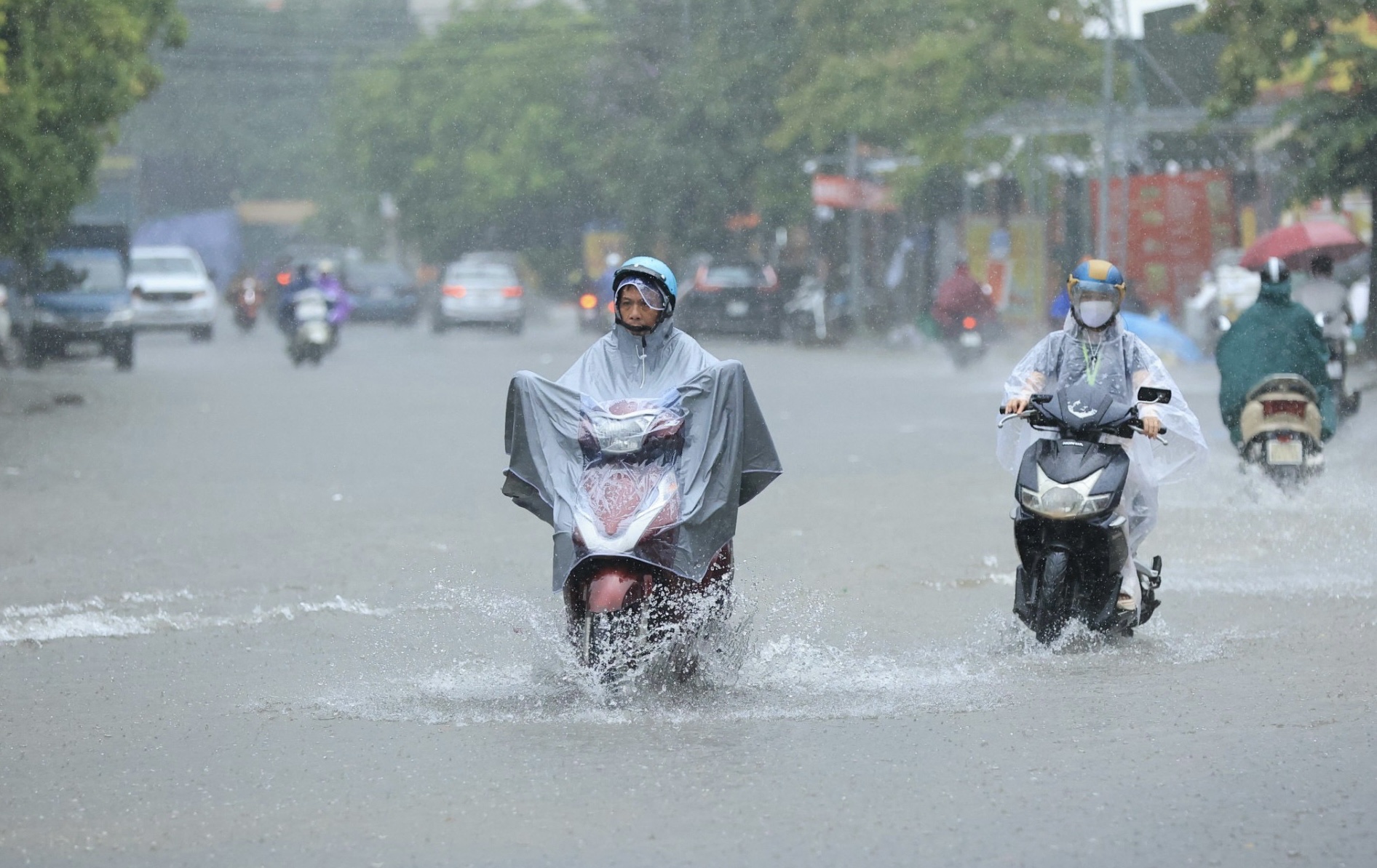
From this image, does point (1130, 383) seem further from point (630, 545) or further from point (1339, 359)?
point (1339, 359)

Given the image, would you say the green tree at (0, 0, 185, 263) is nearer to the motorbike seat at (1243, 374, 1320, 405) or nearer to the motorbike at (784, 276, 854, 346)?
the motorbike seat at (1243, 374, 1320, 405)

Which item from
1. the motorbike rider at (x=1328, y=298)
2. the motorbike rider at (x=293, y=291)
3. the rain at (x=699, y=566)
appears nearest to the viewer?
the rain at (x=699, y=566)

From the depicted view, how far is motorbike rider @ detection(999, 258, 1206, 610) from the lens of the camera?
764cm

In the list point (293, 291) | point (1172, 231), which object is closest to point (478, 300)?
point (293, 291)

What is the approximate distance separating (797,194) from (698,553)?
3961 centimetres

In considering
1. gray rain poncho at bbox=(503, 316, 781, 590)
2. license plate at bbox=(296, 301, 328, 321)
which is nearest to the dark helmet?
gray rain poncho at bbox=(503, 316, 781, 590)

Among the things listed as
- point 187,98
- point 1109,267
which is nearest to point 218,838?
point 1109,267

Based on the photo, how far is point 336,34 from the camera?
107m

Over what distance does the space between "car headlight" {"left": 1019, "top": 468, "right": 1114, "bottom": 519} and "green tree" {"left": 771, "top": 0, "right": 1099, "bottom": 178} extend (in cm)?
2928

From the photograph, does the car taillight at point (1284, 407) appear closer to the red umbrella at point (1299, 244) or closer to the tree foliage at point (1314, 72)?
the red umbrella at point (1299, 244)

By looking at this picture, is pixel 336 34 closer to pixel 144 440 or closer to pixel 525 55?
pixel 525 55

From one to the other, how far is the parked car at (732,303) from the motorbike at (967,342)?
10303 millimetres

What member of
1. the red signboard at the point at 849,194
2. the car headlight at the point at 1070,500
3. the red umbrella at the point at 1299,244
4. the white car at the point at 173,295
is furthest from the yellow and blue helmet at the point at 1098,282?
the white car at the point at 173,295

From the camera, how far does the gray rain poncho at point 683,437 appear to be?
646 cm
